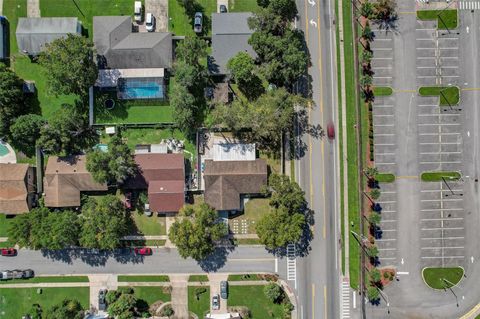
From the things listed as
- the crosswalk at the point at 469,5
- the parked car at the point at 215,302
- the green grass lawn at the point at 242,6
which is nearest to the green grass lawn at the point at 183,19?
the green grass lawn at the point at 242,6

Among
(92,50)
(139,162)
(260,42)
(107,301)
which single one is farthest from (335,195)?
(92,50)

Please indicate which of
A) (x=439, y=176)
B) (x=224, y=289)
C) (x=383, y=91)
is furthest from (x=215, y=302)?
(x=383, y=91)

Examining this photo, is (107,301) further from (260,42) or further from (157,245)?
(260,42)

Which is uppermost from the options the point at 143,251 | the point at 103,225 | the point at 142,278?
the point at 103,225

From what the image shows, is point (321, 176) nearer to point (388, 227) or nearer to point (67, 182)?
point (388, 227)

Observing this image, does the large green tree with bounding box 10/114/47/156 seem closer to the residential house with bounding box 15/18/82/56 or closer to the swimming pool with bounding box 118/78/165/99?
the residential house with bounding box 15/18/82/56

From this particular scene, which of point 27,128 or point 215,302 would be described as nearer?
point 27,128
